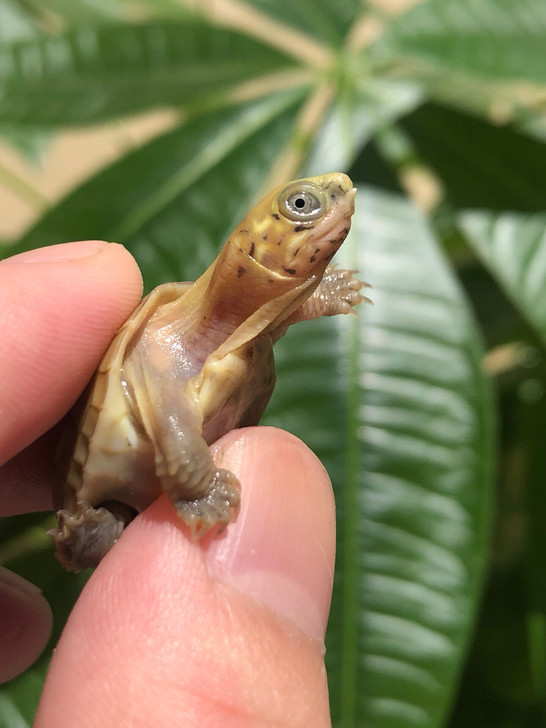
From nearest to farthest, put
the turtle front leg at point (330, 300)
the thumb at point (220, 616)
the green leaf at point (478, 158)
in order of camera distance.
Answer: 1. the thumb at point (220, 616)
2. the turtle front leg at point (330, 300)
3. the green leaf at point (478, 158)

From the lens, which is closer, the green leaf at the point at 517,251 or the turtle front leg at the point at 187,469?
the turtle front leg at the point at 187,469

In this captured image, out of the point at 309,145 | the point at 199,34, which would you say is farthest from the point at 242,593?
the point at 199,34

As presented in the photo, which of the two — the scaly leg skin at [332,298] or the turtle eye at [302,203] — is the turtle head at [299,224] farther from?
the scaly leg skin at [332,298]

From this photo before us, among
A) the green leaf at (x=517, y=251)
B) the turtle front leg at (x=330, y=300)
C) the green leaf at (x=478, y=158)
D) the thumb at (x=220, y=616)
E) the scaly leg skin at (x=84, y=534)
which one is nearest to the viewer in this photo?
the thumb at (x=220, y=616)

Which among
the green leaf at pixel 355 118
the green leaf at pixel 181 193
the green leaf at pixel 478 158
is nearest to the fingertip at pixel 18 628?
the green leaf at pixel 181 193

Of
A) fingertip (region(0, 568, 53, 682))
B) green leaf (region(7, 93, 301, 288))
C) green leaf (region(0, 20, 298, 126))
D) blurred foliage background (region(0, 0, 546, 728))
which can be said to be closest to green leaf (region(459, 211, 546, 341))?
blurred foliage background (region(0, 0, 546, 728))

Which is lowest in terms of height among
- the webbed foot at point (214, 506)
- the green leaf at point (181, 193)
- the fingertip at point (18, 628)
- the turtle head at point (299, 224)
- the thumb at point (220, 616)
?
the fingertip at point (18, 628)

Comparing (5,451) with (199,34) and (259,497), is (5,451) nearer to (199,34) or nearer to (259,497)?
(259,497)
